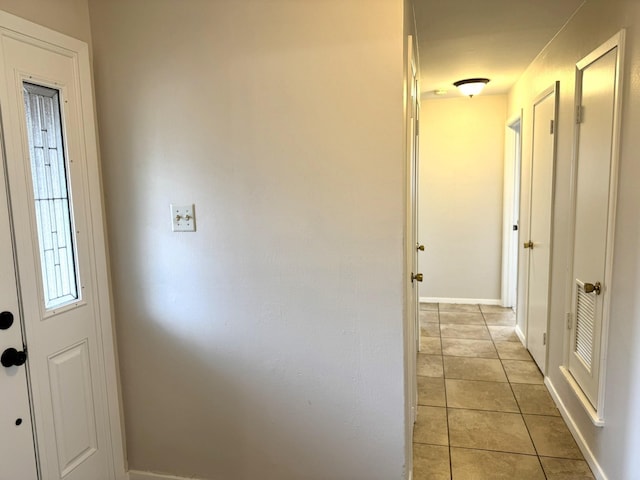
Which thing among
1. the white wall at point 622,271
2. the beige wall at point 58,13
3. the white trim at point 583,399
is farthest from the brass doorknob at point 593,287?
the beige wall at point 58,13

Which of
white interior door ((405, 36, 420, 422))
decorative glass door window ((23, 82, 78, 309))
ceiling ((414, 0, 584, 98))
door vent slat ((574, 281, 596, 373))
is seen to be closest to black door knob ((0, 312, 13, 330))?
decorative glass door window ((23, 82, 78, 309))

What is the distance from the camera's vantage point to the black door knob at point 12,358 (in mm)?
1509

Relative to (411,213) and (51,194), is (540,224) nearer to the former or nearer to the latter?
(411,213)

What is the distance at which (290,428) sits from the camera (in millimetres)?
1896

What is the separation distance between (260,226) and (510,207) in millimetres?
3734

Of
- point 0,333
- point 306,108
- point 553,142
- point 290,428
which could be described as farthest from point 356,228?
point 553,142

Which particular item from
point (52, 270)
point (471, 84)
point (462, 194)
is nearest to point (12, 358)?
point (52, 270)

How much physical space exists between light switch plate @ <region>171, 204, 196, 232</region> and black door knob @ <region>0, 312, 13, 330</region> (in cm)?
67

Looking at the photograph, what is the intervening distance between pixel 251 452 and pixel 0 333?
1116 mm

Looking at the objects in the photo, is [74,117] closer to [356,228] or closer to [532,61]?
[356,228]

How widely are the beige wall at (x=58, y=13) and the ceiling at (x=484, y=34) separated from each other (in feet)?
5.22

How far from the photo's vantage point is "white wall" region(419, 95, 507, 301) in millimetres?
4859

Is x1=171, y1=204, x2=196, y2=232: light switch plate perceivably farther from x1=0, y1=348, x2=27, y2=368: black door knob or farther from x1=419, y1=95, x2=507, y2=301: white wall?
x1=419, y1=95, x2=507, y2=301: white wall

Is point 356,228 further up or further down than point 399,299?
further up
